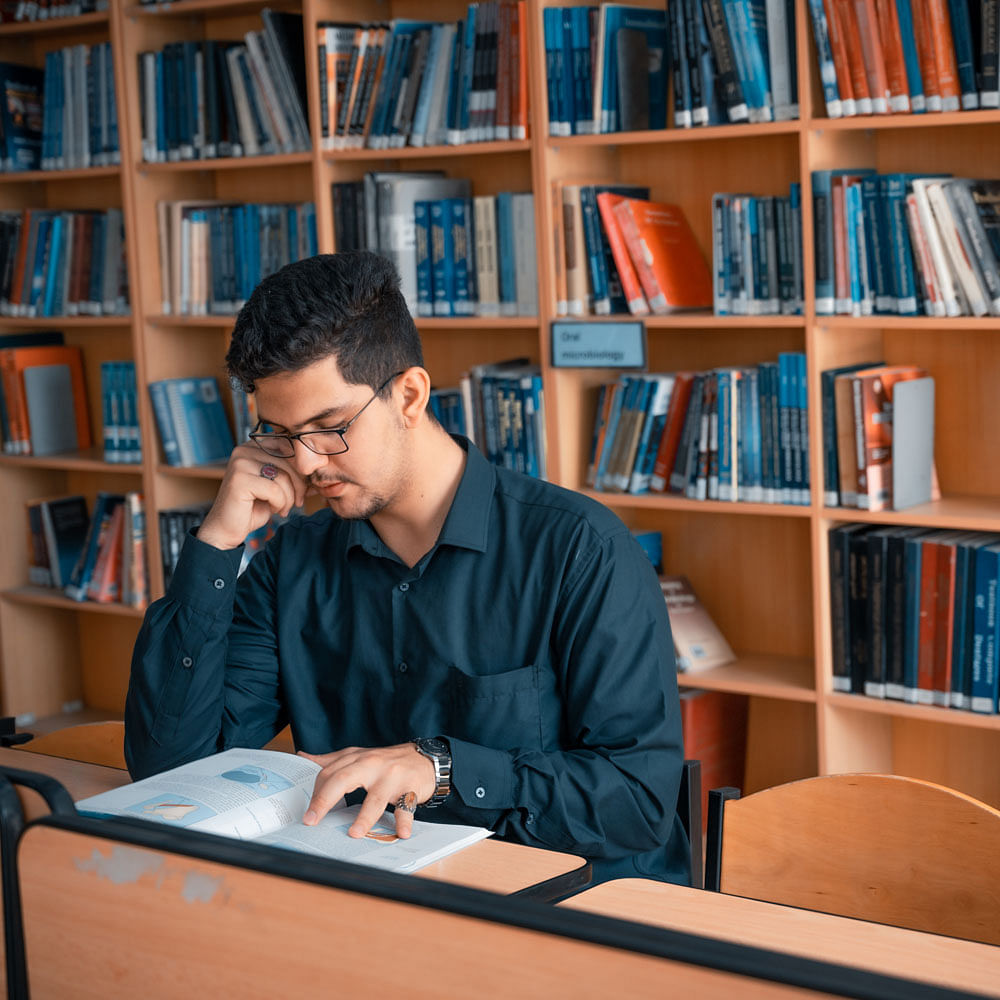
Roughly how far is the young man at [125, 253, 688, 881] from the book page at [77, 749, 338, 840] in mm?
66

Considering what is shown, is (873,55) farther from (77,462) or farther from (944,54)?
(77,462)

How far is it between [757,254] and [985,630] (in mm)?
869

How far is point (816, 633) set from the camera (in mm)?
2857

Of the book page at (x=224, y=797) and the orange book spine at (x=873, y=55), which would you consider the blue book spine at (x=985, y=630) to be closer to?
the orange book spine at (x=873, y=55)

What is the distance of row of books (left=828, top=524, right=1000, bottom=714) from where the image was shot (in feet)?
8.70

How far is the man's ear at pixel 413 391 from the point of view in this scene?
5.69 ft

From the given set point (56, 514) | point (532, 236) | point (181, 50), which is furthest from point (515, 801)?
point (56, 514)

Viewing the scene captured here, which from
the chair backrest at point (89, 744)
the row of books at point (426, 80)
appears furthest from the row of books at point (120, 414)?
the chair backrest at point (89, 744)

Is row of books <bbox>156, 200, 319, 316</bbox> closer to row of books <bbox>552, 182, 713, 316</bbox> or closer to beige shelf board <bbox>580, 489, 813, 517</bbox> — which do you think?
row of books <bbox>552, 182, 713, 316</bbox>

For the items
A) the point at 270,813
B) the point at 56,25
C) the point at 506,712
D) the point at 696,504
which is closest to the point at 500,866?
the point at 270,813

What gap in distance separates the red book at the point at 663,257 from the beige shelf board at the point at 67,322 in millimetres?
1577

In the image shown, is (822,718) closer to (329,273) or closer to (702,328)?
(702,328)

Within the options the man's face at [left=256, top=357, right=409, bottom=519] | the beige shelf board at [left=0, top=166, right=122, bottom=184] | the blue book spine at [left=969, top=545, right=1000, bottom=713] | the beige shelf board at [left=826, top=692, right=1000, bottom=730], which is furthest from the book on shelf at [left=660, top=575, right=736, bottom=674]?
the beige shelf board at [left=0, top=166, right=122, bottom=184]

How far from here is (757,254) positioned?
9.32 ft
